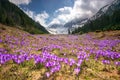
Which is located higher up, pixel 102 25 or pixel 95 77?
pixel 102 25

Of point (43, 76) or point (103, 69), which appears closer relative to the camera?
point (43, 76)

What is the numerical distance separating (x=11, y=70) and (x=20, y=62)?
83 cm

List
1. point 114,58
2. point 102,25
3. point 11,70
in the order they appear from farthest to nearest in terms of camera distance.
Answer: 1. point 102,25
2. point 114,58
3. point 11,70

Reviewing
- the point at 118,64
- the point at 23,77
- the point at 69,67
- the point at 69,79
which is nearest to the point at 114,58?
the point at 118,64

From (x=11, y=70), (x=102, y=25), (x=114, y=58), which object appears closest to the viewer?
(x=11, y=70)

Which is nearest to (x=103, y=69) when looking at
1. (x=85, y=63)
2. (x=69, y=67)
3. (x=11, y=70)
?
(x=85, y=63)

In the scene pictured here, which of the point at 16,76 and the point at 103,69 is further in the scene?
the point at 103,69

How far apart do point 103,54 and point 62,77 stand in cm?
529

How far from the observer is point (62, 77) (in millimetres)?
6820

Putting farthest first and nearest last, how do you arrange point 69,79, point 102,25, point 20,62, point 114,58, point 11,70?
point 102,25, point 114,58, point 20,62, point 11,70, point 69,79

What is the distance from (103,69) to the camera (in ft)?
26.7

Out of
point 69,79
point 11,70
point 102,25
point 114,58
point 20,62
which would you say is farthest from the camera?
point 102,25

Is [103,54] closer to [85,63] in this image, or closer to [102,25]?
[85,63]

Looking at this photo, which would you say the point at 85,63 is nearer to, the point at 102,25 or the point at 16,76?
the point at 16,76
